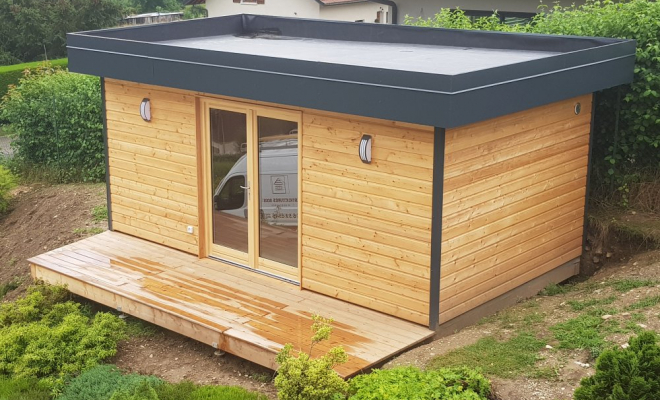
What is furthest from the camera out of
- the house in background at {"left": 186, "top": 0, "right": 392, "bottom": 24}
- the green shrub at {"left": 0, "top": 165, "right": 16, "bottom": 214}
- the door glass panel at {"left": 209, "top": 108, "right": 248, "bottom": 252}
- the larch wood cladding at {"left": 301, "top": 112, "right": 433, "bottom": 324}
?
the house in background at {"left": 186, "top": 0, "right": 392, "bottom": 24}

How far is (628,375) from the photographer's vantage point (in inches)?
225

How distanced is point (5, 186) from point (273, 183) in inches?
282

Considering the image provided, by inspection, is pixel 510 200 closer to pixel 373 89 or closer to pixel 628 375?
pixel 373 89

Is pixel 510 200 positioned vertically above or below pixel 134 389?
above

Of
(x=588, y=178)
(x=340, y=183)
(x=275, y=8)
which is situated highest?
(x=275, y=8)

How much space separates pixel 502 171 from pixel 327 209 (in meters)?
1.87

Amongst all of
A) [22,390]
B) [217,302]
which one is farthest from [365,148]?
[22,390]

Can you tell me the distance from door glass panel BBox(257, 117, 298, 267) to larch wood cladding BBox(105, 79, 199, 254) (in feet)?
3.47

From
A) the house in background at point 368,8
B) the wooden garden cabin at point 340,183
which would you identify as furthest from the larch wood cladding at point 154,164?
the house in background at point 368,8

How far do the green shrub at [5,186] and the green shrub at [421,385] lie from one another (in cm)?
960

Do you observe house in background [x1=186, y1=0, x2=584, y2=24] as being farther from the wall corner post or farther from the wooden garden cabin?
the wall corner post

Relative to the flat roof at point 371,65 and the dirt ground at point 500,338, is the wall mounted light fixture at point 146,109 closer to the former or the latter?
the flat roof at point 371,65

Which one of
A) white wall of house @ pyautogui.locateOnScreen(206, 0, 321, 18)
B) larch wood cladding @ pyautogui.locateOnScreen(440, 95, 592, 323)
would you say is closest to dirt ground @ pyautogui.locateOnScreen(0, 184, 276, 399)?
larch wood cladding @ pyautogui.locateOnScreen(440, 95, 592, 323)

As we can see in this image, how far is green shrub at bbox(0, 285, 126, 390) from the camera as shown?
8328 mm
